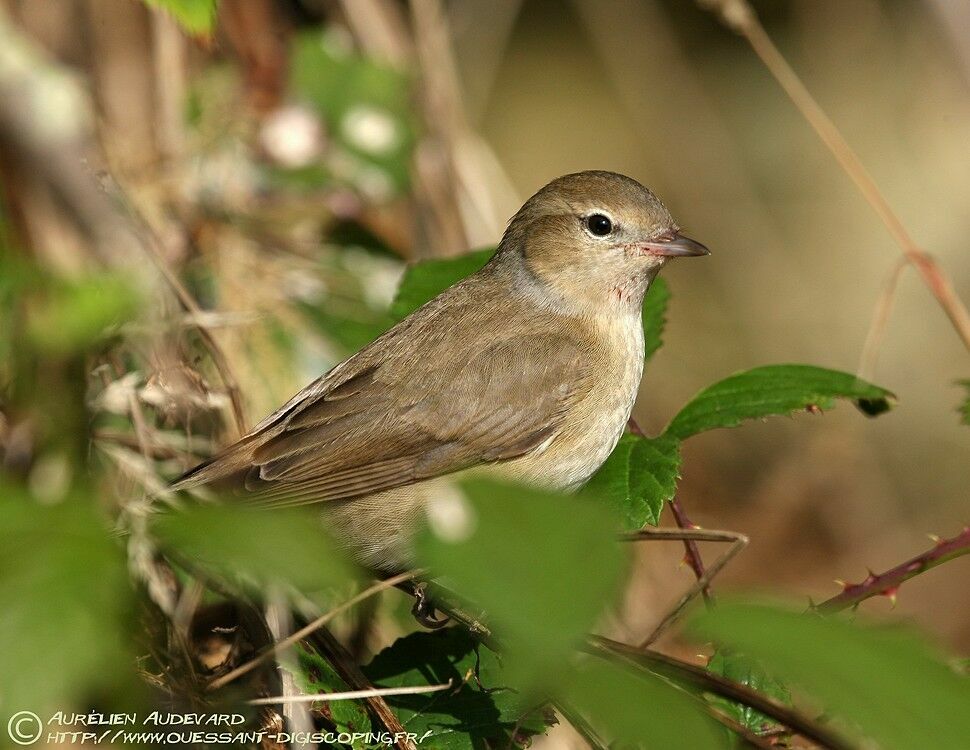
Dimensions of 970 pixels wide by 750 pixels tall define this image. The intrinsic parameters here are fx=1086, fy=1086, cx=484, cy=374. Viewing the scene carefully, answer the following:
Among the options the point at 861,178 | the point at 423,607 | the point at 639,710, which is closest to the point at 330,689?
the point at 423,607

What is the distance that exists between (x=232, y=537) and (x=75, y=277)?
267 cm

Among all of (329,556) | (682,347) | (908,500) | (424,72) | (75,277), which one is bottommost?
(908,500)

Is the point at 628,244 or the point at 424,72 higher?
the point at 424,72

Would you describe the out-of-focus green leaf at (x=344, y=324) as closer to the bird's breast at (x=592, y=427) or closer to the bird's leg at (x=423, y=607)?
the bird's breast at (x=592, y=427)

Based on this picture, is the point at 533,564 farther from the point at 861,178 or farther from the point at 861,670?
the point at 861,178

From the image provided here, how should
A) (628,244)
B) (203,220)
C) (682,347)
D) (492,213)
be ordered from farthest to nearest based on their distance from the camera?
1. (682,347)
2. (492,213)
3. (203,220)
4. (628,244)

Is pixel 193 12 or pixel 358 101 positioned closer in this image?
pixel 193 12

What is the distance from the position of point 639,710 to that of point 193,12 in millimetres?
1890

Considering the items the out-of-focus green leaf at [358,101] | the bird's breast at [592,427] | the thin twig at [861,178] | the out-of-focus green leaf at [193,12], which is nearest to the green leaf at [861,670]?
the out-of-focus green leaf at [193,12]

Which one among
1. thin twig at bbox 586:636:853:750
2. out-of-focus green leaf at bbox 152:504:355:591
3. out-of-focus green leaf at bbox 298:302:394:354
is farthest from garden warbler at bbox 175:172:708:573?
out-of-focus green leaf at bbox 152:504:355:591

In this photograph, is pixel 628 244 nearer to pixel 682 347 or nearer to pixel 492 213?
pixel 492 213

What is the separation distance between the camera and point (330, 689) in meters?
2.45

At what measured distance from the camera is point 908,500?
657cm

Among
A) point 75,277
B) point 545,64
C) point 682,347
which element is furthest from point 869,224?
point 75,277
